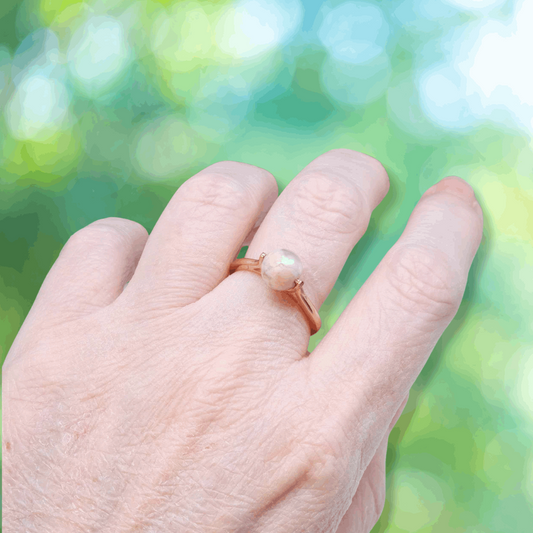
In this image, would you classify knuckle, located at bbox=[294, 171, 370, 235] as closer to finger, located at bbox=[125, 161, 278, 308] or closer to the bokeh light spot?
finger, located at bbox=[125, 161, 278, 308]

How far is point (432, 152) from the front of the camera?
0.77 metres

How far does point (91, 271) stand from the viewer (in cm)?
75

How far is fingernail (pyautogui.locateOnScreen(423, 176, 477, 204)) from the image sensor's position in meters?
0.72

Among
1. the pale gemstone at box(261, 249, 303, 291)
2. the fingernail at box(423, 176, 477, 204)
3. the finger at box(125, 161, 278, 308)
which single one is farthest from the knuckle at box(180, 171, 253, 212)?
the fingernail at box(423, 176, 477, 204)

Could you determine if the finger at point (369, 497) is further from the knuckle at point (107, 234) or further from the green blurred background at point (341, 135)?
the knuckle at point (107, 234)

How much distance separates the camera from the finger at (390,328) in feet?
2.00

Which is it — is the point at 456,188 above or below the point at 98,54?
below

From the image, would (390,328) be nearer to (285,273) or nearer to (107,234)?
(285,273)

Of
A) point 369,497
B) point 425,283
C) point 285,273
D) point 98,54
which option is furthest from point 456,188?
point 98,54

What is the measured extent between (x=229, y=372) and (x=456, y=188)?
371 millimetres

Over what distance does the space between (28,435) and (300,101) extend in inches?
22.3

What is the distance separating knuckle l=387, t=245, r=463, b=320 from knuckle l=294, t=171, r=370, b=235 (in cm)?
8

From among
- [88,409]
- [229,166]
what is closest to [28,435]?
[88,409]

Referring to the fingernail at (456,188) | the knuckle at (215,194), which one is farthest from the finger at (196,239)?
the fingernail at (456,188)
